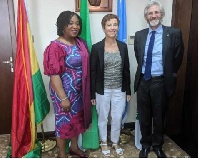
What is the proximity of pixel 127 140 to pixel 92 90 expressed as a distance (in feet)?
2.76

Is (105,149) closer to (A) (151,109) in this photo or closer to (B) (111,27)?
(A) (151,109)

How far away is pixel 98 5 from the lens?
2.28 metres

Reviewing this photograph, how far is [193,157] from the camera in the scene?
2.05 m

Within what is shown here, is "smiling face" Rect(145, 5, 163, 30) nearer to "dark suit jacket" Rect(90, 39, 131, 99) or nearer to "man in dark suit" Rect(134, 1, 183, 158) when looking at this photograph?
"man in dark suit" Rect(134, 1, 183, 158)

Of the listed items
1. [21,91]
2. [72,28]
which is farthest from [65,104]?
[72,28]

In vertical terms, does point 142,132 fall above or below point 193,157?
above

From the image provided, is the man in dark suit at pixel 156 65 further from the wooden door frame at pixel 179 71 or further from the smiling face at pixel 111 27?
the wooden door frame at pixel 179 71

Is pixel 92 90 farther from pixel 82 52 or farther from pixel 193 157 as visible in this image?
pixel 193 157

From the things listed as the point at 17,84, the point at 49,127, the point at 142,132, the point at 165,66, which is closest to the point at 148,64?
the point at 165,66

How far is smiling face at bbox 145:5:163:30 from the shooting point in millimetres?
1715

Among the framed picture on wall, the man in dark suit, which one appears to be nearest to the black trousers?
the man in dark suit

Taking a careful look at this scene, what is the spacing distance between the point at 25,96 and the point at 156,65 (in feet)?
3.97

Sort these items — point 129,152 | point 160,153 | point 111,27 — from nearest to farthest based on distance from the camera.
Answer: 1. point 111,27
2. point 160,153
3. point 129,152

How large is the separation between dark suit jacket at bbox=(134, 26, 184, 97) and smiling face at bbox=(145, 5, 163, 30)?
0.30ft
